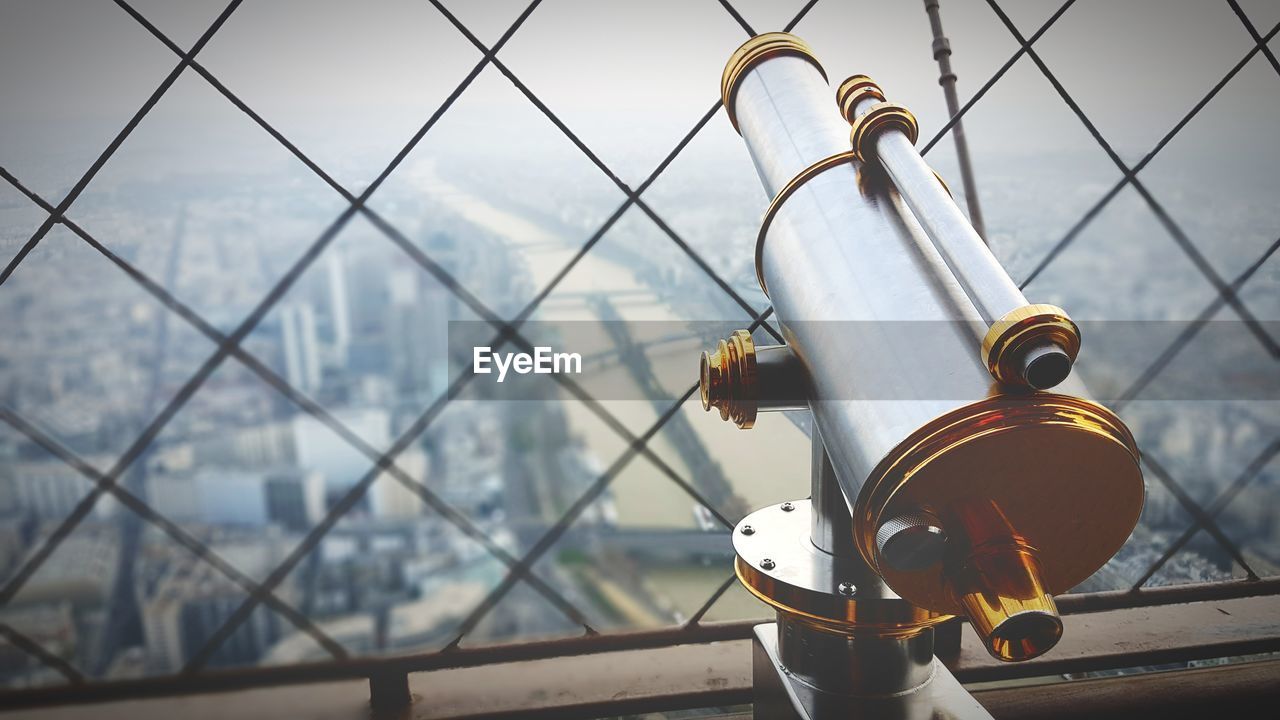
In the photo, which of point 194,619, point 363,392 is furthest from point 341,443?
point 194,619

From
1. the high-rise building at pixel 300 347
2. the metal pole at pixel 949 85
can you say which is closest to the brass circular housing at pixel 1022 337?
the metal pole at pixel 949 85

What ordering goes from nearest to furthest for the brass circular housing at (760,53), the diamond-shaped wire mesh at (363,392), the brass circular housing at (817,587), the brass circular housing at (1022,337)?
1. the brass circular housing at (1022,337)
2. the brass circular housing at (817,587)
3. the brass circular housing at (760,53)
4. the diamond-shaped wire mesh at (363,392)

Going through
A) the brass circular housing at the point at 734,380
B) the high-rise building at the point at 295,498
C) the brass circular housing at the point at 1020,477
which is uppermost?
the high-rise building at the point at 295,498

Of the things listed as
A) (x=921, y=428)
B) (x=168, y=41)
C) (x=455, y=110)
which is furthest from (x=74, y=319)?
(x=921, y=428)

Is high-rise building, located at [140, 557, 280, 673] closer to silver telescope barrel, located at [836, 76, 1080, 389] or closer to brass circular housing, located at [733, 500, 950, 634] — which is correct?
brass circular housing, located at [733, 500, 950, 634]

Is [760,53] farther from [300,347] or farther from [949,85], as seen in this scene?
[300,347]

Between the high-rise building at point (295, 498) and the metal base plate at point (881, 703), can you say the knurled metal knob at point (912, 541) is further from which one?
the high-rise building at point (295, 498)

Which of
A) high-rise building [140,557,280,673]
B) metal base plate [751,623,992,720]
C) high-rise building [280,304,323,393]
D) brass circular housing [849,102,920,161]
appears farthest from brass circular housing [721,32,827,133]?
high-rise building [140,557,280,673]
